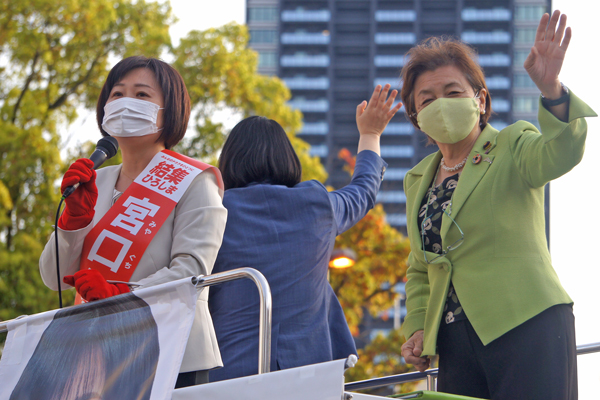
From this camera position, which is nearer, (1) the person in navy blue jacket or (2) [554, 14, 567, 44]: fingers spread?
(2) [554, 14, 567, 44]: fingers spread

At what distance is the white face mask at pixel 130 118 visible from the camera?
8.46 ft

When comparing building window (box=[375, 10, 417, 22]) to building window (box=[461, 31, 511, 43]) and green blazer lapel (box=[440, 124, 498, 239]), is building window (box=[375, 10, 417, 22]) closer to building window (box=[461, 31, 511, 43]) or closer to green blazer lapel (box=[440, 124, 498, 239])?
building window (box=[461, 31, 511, 43])

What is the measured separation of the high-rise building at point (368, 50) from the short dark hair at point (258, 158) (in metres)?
73.9

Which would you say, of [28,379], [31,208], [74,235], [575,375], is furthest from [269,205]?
[31,208]

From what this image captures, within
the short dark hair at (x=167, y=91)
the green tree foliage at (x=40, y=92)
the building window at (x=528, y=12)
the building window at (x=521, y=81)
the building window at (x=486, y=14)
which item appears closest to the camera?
the short dark hair at (x=167, y=91)

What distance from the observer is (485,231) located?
238 centimetres

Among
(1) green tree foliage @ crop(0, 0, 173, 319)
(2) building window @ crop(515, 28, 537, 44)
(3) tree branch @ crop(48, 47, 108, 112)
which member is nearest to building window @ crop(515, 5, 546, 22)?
(2) building window @ crop(515, 28, 537, 44)

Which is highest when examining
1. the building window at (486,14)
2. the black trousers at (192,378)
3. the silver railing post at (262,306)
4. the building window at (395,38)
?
the building window at (486,14)

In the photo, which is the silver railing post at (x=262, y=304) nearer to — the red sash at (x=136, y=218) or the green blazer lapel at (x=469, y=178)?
the red sash at (x=136, y=218)

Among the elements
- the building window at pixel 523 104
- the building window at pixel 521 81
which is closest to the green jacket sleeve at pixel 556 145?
the building window at pixel 523 104

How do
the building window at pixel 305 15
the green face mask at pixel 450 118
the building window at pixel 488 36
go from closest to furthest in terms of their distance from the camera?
A: 1. the green face mask at pixel 450 118
2. the building window at pixel 488 36
3. the building window at pixel 305 15

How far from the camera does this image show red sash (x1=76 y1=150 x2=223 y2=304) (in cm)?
228

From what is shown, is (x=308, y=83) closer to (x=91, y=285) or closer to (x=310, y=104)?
(x=310, y=104)

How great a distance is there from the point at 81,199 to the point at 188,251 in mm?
459
